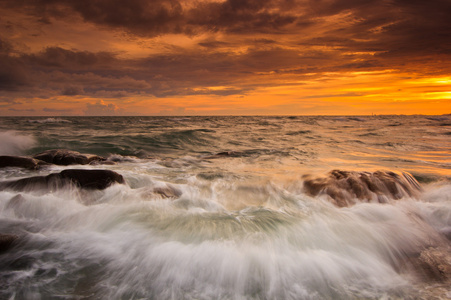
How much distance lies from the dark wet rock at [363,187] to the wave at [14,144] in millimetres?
12389

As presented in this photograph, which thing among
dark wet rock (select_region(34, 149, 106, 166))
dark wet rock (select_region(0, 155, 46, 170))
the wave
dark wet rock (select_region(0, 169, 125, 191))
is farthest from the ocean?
the wave

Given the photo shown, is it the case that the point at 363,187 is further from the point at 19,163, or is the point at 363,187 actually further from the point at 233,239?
the point at 19,163

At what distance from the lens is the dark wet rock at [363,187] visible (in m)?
4.87

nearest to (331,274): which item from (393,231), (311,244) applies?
(311,244)

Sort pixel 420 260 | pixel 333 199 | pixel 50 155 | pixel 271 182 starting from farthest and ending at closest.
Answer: pixel 50 155 → pixel 271 182 → pixel 333 199 → pixel 420 260

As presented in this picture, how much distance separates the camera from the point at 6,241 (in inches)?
129

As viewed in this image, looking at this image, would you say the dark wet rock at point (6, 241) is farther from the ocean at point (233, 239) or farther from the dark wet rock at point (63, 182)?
the dark wet rock at point (63, 182)

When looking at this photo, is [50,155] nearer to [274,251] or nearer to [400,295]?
[274,251]

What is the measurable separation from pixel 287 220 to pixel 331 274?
49.4 inches

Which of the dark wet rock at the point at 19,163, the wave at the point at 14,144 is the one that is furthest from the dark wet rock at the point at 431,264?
the wave at the point at 14,144

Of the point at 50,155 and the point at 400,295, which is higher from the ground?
the point at 50,155

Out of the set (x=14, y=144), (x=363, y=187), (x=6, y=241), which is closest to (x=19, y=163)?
(x=6, y=241)

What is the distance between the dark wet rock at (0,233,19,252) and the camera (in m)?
3.19

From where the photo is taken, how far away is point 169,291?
2.66m
